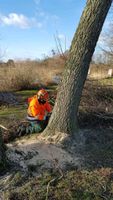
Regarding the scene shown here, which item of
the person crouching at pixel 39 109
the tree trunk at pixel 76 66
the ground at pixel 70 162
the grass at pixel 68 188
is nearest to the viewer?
the grass at pixel 68 188

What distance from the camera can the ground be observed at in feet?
16.4

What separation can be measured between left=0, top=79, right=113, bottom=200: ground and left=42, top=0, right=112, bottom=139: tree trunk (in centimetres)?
48

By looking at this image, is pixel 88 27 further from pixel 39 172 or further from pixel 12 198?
pixel 12 198

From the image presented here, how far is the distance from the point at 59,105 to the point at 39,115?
1.29m

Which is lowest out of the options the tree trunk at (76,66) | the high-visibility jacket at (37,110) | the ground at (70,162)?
the ground at (70,162)

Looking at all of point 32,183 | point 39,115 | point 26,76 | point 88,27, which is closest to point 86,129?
point 39,115

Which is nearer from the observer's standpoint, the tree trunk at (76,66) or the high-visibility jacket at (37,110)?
the tree trunk at (76,66)

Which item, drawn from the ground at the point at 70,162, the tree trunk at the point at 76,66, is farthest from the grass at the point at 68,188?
the tree trunk at the point at 76,66

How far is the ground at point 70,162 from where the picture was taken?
4.99 m

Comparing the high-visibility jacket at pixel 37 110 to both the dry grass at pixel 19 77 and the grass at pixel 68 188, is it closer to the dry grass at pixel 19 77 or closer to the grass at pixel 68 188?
the grass at pixel 68 188

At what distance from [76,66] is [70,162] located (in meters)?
2.02

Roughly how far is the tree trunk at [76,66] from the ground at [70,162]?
48 cm

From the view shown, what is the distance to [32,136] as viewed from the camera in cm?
830

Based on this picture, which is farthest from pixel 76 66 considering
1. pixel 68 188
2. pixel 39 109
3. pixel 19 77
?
pixel 19 77
